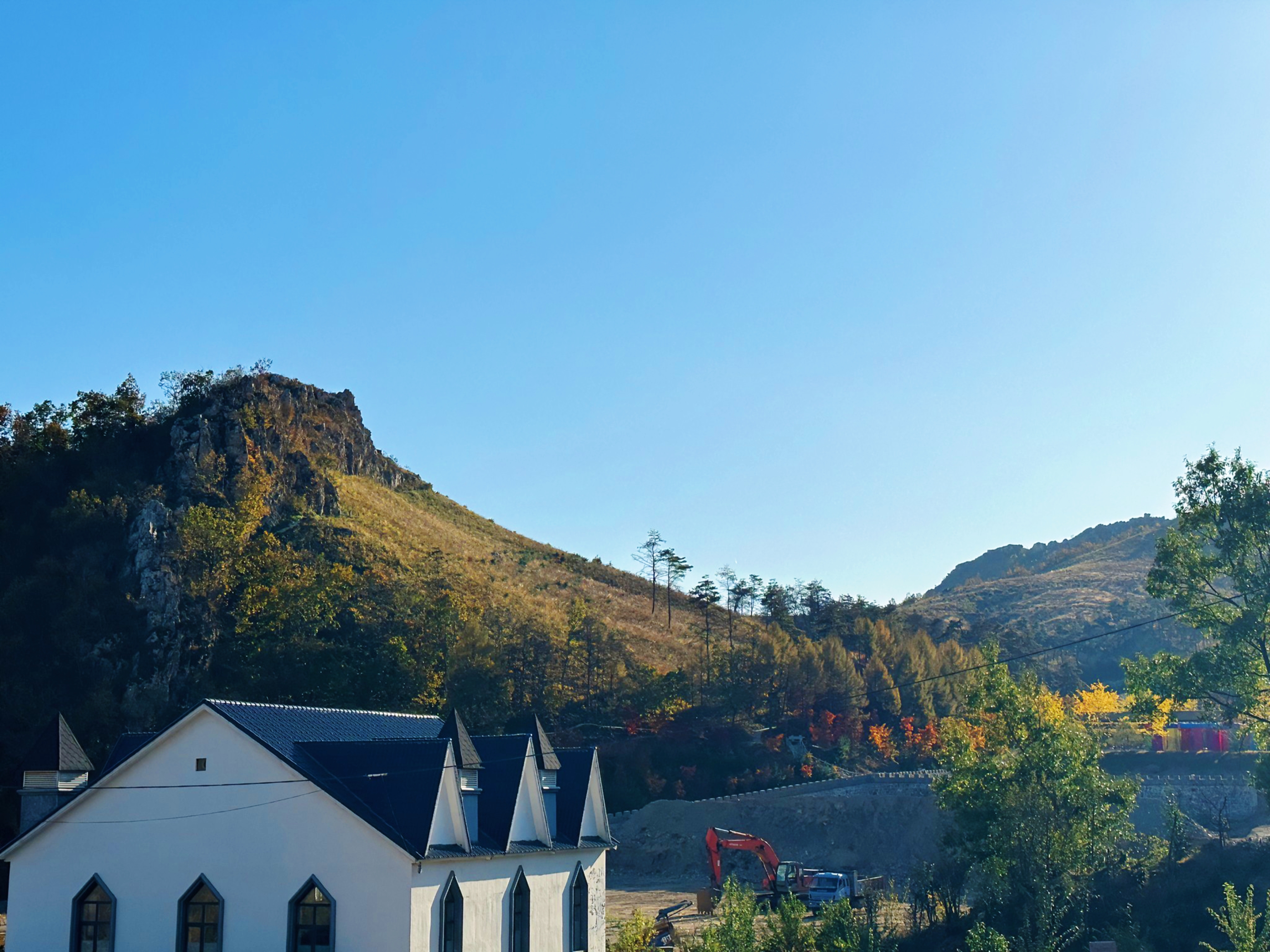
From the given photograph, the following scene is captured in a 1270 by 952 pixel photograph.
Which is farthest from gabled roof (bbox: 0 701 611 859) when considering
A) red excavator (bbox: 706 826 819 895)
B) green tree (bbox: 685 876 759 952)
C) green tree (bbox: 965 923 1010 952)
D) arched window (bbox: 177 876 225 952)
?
red excavator (bbox: 706 826 819 895)

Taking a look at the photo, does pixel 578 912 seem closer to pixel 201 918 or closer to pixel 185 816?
pixel 201 918

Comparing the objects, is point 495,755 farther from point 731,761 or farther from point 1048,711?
point 731,761

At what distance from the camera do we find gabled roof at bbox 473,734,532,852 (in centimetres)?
2966

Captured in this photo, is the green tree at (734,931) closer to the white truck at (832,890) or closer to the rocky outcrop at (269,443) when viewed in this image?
the white truck at (832,890)

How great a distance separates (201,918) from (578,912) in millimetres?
10604

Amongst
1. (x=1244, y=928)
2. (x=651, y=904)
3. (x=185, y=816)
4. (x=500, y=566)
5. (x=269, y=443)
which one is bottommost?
(x=651, y=904)

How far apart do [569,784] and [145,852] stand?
11752 millimetres

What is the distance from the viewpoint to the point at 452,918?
27281mm

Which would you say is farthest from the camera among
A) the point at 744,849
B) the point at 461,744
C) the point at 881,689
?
the point at 881,689

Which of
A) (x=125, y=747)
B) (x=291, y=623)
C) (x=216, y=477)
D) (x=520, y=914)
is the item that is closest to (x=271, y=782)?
(x=125, y=747)

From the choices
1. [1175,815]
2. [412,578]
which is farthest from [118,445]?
[1175,815]

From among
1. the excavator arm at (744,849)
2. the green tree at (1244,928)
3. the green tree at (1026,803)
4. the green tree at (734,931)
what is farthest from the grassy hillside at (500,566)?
the green tree at (1244,928)

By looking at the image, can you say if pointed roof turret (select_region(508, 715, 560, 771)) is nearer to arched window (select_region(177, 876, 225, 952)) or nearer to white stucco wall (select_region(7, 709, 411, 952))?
white stucco wall (select_region(7, 709, 411, 952))

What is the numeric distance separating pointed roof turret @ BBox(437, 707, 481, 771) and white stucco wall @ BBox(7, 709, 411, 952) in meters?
2.20
